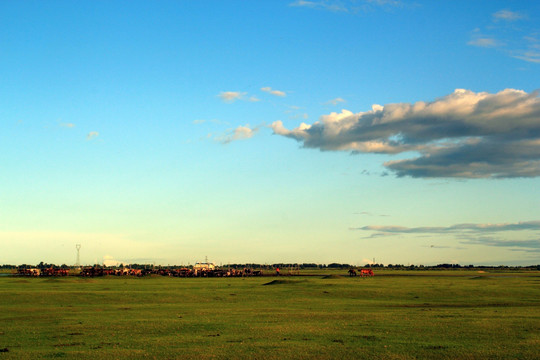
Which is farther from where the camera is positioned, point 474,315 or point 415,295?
point 415,295

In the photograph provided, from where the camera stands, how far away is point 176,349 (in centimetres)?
2217

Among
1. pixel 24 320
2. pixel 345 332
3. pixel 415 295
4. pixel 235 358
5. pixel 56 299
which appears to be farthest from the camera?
pixel 415 295

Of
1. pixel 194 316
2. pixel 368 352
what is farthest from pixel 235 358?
pixel 194 316

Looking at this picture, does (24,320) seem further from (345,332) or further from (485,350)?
(485,350)

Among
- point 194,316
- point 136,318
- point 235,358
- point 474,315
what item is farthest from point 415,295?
point 235,358

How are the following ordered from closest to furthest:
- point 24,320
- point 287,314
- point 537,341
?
point 537,341, point 24,320, point 287,314

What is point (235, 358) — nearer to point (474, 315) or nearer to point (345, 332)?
point (345, 332)

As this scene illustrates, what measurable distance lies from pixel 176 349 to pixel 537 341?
662 inches

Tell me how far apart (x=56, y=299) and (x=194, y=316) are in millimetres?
25150

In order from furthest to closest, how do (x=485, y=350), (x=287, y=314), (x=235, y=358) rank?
(x=287, y=314) < (x=485, y=350) < (x=235, y=358)

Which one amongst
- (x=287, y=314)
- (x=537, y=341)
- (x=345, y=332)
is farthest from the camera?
(x=287, y=314)

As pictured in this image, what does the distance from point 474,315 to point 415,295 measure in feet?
83.4

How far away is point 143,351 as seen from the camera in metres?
21.8

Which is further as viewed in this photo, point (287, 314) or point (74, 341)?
point (287, 314)
